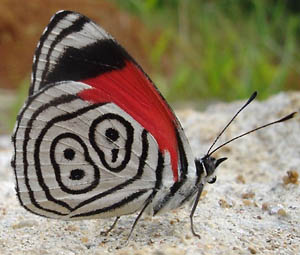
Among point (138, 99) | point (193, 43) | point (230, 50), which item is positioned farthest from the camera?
point (193, 43)

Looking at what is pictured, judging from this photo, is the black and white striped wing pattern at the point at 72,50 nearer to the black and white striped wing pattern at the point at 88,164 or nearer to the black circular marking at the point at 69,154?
the black and white striped wing pattern at the point at 88,164

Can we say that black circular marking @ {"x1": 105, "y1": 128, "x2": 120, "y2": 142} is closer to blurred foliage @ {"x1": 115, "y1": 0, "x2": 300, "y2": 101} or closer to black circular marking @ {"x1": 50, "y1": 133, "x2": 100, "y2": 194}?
black circular marking @ {"x1": 50, "y1": 133, "x2": 100, "y2": 194}

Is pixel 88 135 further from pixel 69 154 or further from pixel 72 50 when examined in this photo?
pixel 72 50

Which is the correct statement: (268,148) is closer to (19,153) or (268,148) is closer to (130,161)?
(130,161)

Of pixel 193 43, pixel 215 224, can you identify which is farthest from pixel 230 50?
pixel 215 224

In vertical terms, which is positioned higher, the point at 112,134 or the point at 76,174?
the point at 112,134

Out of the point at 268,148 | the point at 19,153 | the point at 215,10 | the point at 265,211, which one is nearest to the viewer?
the point at 19,153

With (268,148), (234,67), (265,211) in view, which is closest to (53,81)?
(265,211)
